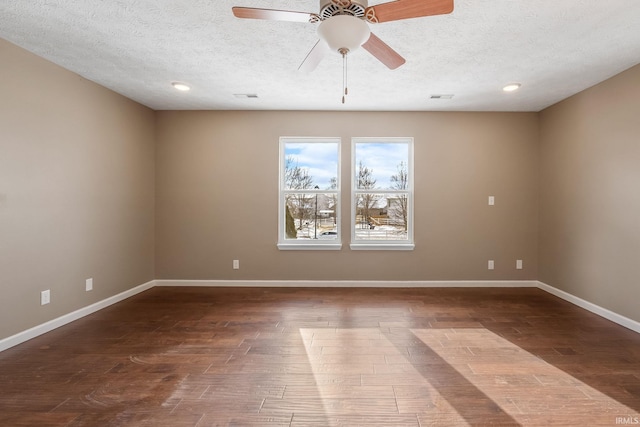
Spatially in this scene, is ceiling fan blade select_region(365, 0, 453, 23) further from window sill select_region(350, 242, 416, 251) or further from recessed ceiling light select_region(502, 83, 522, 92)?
window sill select_region(350, 242, 416, 251)

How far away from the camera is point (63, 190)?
3.13m

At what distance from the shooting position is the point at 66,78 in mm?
3154

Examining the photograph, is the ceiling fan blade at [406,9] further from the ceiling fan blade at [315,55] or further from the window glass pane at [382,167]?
the window glass pane at [382,167]

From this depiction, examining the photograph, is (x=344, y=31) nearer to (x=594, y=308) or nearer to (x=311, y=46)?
(x=311, y=46)

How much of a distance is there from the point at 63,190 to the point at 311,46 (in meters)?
2.87

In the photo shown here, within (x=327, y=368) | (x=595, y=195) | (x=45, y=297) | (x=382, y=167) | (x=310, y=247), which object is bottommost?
(x=327, y=368)

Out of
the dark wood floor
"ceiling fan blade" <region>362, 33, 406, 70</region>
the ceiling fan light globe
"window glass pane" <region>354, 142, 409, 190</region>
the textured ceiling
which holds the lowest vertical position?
the dark wood floor

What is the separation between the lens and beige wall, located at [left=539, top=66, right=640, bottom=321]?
3084 mm

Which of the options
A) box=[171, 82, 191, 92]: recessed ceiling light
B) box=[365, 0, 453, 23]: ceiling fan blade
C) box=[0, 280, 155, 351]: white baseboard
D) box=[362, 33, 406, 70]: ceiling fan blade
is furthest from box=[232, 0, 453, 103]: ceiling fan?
box=[0, 280, 155, 351]: white baseboard

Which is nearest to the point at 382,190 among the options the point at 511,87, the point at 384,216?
the point at 384,216

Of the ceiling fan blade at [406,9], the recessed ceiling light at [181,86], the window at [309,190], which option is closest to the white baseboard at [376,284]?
the window at [309,190]

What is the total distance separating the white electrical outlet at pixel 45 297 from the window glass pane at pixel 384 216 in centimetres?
367

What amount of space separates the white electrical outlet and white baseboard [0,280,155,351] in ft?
0.67

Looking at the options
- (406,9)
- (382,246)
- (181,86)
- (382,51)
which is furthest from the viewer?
(382,246)
